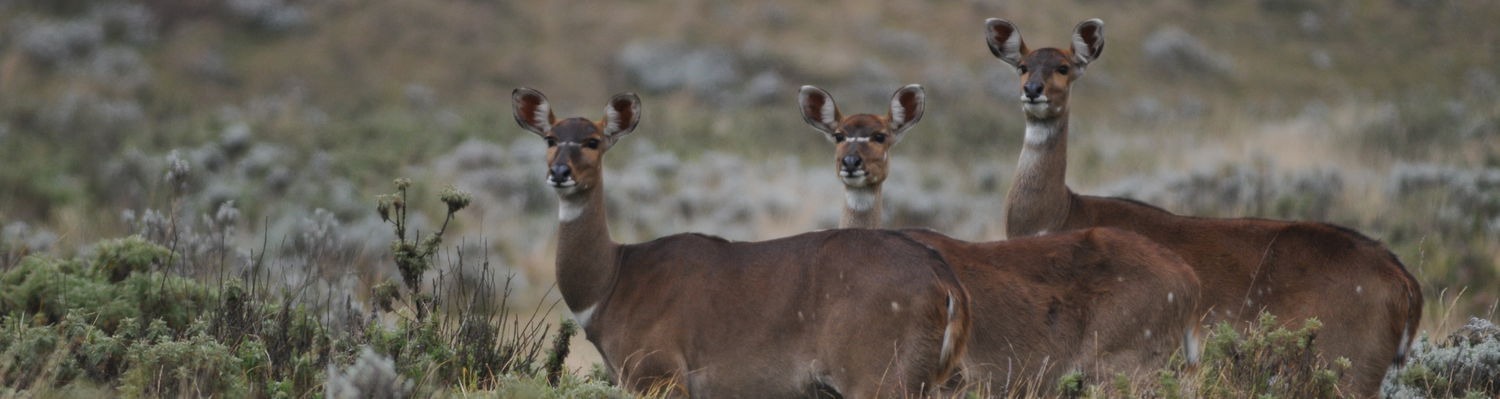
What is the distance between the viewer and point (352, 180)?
64.4 ft

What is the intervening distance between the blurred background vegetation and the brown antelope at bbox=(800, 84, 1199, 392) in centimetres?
253

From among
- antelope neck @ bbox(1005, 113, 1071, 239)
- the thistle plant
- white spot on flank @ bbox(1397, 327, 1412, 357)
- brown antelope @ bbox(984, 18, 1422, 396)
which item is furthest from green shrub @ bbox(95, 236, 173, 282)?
white spot on flank @ bbox(1397, 327, 1412, 357)

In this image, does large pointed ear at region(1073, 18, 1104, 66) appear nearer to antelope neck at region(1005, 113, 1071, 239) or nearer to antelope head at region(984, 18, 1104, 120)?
antelope head at region(984, 18, 1104, 120)

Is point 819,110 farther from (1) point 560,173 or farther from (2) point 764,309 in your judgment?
(2) point 764,309

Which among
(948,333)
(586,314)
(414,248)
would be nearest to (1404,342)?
(948,333)

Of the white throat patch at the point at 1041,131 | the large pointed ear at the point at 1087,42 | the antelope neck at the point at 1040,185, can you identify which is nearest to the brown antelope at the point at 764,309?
the antelope neck at the point at 1040,185

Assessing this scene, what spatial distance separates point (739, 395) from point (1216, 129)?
22.5 m

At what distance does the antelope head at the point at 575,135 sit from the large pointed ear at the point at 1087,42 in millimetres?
2791

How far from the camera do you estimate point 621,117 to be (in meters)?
7.15

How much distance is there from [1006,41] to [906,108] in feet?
2.44

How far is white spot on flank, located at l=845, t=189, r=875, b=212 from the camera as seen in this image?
27.4 ft

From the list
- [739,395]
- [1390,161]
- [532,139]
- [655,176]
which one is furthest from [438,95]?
[739,395]

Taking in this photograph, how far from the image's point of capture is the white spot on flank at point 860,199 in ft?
27.4

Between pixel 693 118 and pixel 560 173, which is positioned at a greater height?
pixel 560 173
